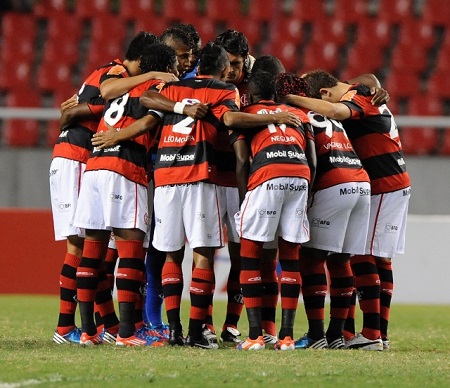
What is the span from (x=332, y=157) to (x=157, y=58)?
1335 mm

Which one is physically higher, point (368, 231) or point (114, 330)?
point (368, 231)

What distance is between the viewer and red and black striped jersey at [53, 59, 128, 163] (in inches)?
281

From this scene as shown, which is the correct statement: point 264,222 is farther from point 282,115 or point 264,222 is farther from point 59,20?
point 59,20

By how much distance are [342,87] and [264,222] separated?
1405 millimetres

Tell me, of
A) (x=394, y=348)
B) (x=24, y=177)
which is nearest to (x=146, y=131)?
(x=394, y=348)

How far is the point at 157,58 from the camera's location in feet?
22.8

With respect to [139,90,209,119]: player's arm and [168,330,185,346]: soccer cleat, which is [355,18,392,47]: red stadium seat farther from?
[168,330,185,346]: soccer cleat

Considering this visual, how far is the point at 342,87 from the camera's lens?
732 cm

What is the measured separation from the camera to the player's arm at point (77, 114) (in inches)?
280

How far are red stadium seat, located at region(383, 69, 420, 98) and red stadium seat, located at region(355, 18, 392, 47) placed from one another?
2.49 feet

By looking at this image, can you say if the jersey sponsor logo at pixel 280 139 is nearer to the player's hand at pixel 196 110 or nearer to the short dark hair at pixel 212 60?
the player's hand at pixel 196 110

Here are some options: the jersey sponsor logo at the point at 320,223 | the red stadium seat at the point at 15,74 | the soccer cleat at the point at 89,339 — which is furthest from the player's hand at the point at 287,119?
the red stadium seat at the point at 15,74

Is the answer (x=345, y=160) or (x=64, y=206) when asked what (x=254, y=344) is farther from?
(x=64, y=206)

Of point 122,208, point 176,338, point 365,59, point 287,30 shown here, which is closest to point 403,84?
point 365,59
